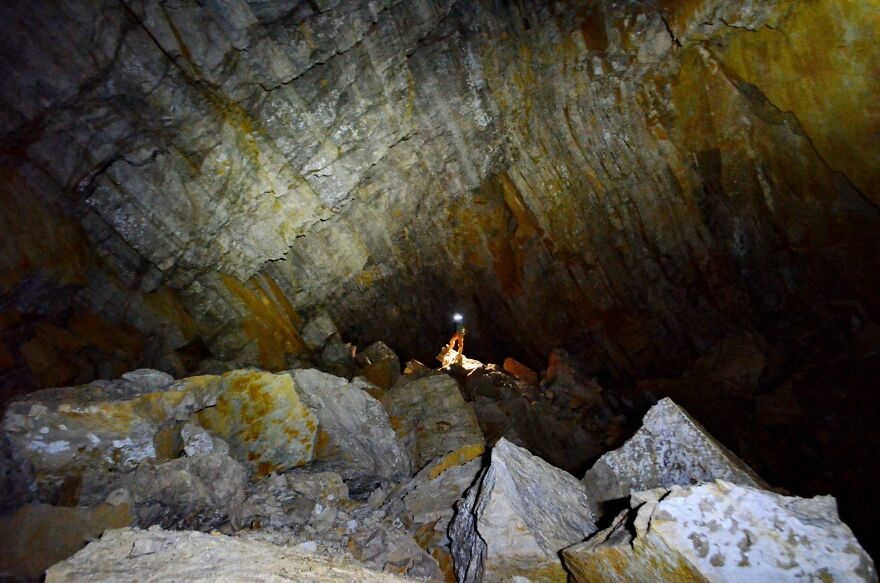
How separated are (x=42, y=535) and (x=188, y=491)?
112cm

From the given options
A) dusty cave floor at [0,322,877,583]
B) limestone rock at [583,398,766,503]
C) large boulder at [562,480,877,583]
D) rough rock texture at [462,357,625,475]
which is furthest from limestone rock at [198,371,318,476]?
rough rock texture at [462,357,625,475]

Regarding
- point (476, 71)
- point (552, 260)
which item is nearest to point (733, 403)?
point (552, 260)

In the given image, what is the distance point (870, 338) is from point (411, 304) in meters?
11.9

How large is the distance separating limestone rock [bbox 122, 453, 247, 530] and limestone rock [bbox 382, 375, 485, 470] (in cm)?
290

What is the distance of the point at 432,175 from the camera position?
12562 millimetres

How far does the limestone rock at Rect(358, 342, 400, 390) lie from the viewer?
11062mm

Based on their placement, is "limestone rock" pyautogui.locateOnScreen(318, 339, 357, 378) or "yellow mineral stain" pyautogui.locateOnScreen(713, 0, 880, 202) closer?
"yellow mineral stain" pyautogui.locateOnScreen(713, 0, 880, 202)

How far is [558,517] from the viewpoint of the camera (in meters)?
3.98

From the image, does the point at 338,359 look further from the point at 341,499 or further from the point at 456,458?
the point at 341,499

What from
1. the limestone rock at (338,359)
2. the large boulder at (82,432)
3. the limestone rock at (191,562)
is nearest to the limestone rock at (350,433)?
the large boulder at (82,432)

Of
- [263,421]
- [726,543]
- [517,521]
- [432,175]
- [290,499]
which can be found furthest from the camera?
[432,175]

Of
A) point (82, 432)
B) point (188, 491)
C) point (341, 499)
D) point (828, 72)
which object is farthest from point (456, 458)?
point (828, 72)

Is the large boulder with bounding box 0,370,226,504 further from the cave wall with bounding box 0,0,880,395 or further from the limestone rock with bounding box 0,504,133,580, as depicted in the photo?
the cave wall with bounding box 0,0,880,395

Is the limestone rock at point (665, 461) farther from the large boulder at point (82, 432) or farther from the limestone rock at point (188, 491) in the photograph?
the large boulder at point (82, 432)
